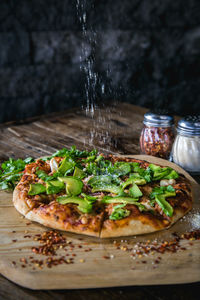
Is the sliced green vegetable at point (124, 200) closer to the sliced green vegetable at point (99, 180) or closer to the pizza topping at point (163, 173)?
the sliced green vegetable at point (99, 180)

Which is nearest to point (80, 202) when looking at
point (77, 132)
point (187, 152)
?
point (187, 152)

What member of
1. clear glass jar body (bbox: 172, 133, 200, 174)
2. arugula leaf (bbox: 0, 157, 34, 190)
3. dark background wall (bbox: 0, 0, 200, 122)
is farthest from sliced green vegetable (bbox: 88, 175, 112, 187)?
dark background wall (bbox: 0, 0, 200, 122)

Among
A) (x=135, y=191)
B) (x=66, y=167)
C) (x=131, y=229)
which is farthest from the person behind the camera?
(x=66, y=167)

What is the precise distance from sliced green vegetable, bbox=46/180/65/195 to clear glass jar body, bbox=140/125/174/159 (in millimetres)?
830

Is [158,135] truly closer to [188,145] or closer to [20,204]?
[188,145]

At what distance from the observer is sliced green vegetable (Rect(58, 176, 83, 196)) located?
5.68ft

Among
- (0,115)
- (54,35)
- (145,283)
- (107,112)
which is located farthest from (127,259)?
(54,35)

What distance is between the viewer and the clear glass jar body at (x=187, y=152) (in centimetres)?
220

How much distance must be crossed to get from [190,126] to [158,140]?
30 centimetres

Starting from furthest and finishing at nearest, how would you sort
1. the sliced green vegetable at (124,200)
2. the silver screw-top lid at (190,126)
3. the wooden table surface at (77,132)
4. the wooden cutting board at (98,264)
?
1. the wooden table surface at (77,132)
2. the silver screw-top lid at (190,126)
3. the sliced green vegetable at (124,200)
4. the wooden cutting board at (98,264)

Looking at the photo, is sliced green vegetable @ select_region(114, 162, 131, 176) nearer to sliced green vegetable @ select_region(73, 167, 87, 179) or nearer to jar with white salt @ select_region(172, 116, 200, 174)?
sliced green vegetable @ select_region(73, 167, 87, 179)

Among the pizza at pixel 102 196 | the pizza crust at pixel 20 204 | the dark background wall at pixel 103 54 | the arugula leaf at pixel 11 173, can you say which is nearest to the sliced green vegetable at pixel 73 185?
the pizza at pixel 102 196

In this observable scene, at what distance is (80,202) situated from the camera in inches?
64.9

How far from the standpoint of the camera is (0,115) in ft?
12.8
